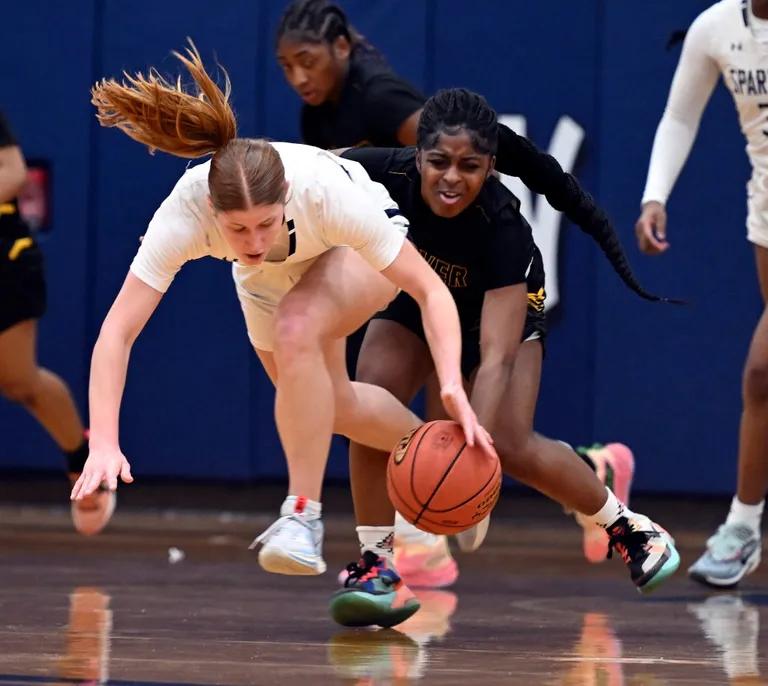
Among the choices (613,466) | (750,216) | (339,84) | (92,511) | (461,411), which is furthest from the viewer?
(92,511)

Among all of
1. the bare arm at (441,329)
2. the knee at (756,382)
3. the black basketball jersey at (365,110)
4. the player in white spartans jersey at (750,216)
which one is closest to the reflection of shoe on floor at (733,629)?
the player in white spartans jersey at (750,216)

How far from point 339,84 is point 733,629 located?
257 cm

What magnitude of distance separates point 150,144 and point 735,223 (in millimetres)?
3679

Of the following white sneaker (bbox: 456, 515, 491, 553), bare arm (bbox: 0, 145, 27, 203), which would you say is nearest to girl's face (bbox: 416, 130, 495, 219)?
white sneaker (bbox: 456, 515, 491, 553)

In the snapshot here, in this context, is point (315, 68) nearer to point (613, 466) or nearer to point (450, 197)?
point (450, 197)

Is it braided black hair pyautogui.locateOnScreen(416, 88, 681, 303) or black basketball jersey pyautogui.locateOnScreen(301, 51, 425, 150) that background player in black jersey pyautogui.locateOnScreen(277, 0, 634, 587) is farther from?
braided black hair pyautogui.locateOnScreen(416, 88, 681, 303)

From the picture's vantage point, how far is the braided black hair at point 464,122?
4598 millimetres

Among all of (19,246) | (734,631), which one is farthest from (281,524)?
(19,246)

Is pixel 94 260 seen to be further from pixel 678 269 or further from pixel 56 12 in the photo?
pixel 678 269

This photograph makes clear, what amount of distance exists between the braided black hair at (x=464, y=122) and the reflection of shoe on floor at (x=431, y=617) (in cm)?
129

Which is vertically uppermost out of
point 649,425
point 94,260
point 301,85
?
point 301,85

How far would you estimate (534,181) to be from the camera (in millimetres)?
4828

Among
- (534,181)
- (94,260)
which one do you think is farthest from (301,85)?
(94,260)

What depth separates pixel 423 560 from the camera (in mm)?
5453
